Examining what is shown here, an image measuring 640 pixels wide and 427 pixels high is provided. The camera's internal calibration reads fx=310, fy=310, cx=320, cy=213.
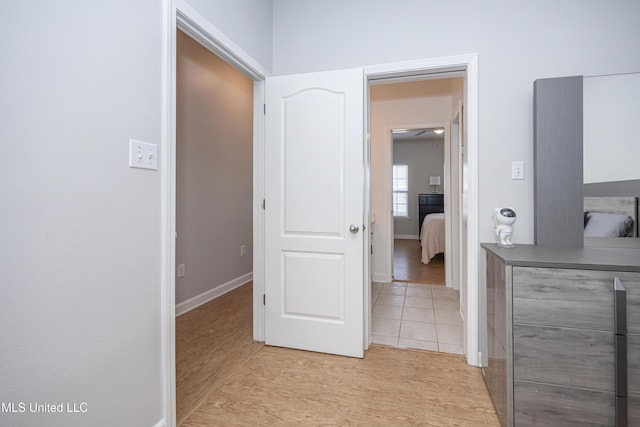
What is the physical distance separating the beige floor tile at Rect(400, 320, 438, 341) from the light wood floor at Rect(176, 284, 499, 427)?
0.87ft

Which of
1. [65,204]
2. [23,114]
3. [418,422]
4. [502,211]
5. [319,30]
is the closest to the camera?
[23,114]

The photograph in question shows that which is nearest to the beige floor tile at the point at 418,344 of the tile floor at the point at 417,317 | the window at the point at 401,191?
the tile floor at the point at 417,317

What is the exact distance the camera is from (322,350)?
2244 mm

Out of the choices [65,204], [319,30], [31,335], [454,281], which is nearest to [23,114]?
[65,204]

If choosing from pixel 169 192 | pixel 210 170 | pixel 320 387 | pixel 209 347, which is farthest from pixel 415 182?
pixel 169 192

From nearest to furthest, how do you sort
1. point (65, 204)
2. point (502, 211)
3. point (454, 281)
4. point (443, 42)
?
point (65, 204) → point (502, 211) → point (443, 42) → point (454, 281)

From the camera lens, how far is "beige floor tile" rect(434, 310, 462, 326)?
282 centimetres

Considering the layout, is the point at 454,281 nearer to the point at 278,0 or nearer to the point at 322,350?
the point at 322,350

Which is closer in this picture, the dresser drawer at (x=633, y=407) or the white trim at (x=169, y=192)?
the dresser drawer at (x=633, y=407)

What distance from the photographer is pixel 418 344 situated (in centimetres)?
240

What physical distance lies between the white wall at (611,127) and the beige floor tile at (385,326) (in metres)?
1.74

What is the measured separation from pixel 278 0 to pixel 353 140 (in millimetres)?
1341

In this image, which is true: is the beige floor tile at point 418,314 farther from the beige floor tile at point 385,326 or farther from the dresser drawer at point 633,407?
the dresser drawer at point 633,407

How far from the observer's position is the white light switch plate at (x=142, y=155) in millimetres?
1272
